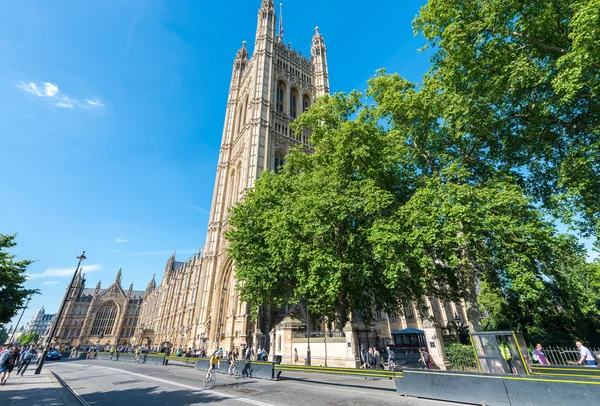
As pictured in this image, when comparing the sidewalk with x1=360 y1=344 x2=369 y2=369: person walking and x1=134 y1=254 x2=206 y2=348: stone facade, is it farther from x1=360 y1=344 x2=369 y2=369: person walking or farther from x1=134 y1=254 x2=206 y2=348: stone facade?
x1=134 y1=254 x2=206 y2=348: stone facade

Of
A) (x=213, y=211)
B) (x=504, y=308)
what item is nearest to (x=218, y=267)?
(x=213, y=211)

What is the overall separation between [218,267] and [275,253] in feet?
72.0

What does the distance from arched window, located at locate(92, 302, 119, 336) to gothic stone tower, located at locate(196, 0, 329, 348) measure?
207ft

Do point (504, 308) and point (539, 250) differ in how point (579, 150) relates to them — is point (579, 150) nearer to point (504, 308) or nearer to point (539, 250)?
point (539, 250)

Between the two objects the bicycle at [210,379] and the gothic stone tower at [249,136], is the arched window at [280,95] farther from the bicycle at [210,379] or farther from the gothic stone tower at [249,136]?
the bicycle at [210,379]

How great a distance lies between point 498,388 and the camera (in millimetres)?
6180

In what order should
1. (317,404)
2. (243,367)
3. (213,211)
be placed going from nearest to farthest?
(317,404) < (243,367) < (213,211)

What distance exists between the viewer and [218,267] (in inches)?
1409

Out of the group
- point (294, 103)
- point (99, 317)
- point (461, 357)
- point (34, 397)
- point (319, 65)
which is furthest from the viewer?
point (99, 317)

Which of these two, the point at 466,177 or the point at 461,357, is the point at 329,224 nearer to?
the point at 466,177

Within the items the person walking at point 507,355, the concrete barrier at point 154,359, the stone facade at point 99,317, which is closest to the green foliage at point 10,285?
the concrete barrier at point 154,359

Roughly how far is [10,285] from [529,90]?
3052 cm

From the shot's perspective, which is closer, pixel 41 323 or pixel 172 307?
pixel 172 307

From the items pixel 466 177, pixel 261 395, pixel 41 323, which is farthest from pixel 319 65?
pixel 41 323
